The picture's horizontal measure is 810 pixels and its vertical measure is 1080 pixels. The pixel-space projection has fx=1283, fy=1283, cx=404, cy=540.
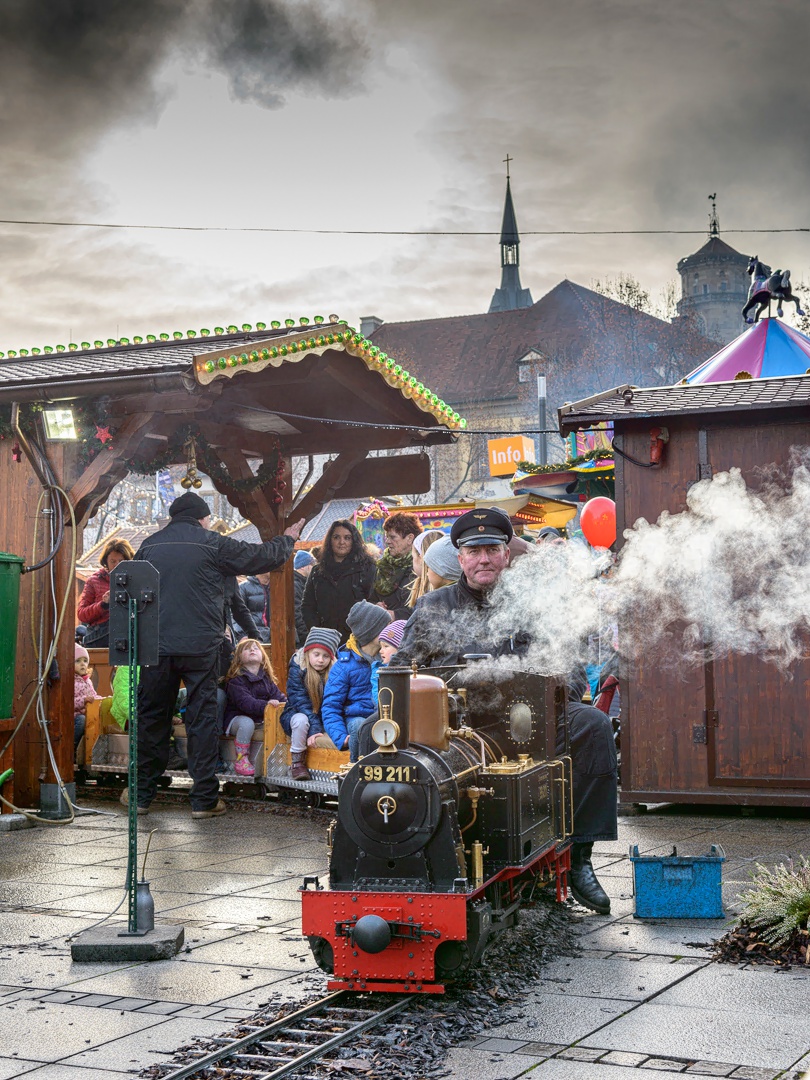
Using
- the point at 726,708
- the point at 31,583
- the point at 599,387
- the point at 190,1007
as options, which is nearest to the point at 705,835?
the point at 726,708

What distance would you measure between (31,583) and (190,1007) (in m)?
5.97

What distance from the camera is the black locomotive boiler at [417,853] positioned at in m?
4.88

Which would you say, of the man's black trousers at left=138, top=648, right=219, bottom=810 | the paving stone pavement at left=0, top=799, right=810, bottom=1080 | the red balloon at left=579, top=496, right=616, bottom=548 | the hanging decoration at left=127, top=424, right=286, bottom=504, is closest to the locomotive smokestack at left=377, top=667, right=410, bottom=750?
the paving stone pavement at left=0, top=799, right=810, bottom=1080

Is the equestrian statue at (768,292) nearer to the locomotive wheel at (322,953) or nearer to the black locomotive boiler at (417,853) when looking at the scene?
the black locomotive boiler at (417,853)

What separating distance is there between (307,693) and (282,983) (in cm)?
480

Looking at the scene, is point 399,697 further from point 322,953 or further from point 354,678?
point 354,678

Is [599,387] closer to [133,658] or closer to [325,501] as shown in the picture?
[325,501]

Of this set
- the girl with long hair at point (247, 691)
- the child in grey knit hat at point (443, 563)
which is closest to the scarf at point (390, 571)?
the girl with long hair at point (247, 691)

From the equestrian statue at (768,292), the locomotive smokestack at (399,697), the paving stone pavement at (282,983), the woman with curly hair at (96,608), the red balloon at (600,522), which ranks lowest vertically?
the paving stone pavement at (282,983)

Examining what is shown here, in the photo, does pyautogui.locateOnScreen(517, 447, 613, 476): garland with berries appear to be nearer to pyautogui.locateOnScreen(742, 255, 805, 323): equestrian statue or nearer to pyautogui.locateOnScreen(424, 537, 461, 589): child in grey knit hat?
pyautogui.locateOnScreen(742, 255, 805, 323): equestrian statue

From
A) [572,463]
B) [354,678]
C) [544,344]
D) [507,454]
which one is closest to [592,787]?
[354,678]

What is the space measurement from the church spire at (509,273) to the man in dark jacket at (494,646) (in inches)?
3151

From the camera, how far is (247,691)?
10.8 meters

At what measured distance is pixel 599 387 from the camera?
1982 inches
